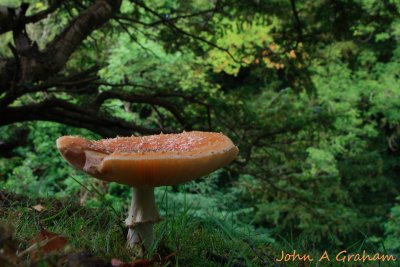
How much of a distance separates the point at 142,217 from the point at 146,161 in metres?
0.50

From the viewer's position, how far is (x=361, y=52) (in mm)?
14000

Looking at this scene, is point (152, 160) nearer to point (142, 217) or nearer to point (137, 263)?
point (137, 263)

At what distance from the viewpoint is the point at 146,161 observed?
4.51 ft

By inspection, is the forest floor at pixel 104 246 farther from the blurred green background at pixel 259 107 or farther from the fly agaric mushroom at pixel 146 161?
the blurred green background at pixel 259 107

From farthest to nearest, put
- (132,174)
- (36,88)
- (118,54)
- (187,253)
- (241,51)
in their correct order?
1. (118,54)
2. (241,51)
3. (36,88)
4. (187,253)
5. (132,174)

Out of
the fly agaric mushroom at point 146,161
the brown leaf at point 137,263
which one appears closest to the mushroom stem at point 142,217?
the fly agaric mushroom at point 146,161

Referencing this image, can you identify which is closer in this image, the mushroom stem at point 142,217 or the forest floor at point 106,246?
the forest floor at point 106,246

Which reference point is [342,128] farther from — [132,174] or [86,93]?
[132,174]

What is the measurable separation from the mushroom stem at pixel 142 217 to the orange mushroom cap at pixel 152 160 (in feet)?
0.71

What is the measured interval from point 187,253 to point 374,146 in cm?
1442

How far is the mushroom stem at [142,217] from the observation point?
1.80 m

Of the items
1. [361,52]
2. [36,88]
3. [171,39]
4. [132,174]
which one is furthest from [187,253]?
[361,52]

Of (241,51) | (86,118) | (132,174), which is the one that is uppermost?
(241,51)

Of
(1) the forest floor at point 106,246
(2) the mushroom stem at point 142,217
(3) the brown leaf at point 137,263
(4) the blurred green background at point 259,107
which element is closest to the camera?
Answer: (1) the forest floor at point 106,246
